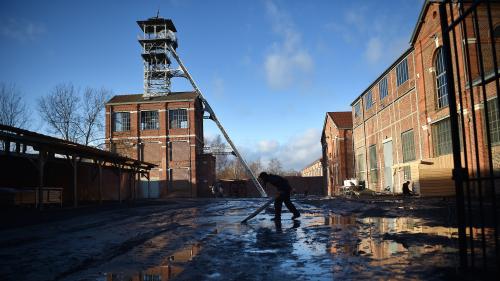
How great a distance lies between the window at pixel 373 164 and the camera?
3725 cm

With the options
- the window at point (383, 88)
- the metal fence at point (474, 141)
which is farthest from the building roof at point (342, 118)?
the metal fence at point (474, 141)

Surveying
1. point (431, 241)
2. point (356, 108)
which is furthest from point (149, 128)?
point (431, 241)

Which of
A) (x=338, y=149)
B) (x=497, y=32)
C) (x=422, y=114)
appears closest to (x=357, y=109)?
(x=338, y=149)

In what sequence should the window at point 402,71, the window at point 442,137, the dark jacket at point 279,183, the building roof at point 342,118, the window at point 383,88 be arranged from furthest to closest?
the building roof at point 342,118 → the window at point 383,88 → the window at point 402,71 → the window at point 442,137 → the dark jacket at point 279,183

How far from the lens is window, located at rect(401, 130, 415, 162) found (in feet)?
93.4

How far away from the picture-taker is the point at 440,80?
2444 centimetres

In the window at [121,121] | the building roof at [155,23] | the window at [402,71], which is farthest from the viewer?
the window at [121,121]

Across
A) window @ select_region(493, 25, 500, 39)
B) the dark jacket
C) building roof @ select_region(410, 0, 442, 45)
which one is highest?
building roof @ select_region(410, 0, 442, 45)

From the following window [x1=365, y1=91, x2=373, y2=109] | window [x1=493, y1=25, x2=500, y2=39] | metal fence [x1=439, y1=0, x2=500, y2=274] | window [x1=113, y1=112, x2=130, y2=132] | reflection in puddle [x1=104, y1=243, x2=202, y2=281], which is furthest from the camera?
window [x1=113, y1=112, x2=130, y2=132]

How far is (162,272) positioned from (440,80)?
23860mm

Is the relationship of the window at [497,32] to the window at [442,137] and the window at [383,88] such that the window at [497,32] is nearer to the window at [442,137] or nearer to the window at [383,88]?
the window at [442,137]

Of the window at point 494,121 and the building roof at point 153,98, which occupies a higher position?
the building roof at point 153,98

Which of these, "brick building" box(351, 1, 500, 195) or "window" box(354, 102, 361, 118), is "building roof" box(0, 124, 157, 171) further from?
"window" box(354, 102, 361, 118)

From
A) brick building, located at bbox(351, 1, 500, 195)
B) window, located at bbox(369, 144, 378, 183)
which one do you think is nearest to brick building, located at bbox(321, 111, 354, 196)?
brick building, located at bbox(351, 1, 500, 195)
